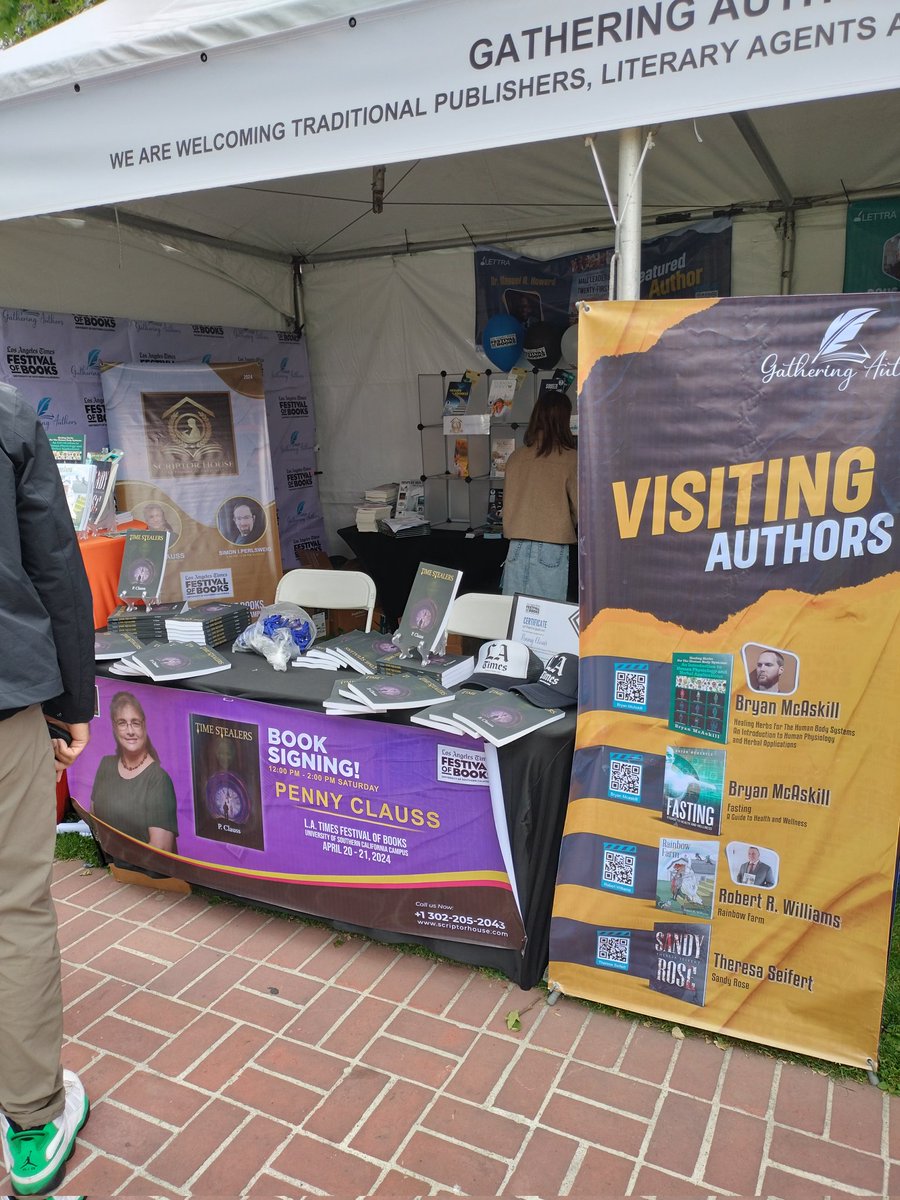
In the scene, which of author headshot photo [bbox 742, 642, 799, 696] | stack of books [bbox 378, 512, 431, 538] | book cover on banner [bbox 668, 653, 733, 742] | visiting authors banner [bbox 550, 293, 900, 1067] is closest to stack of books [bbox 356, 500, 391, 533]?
stack of books [bbox 378, 512, 431, 538]

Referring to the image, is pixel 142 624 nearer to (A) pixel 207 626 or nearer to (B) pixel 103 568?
(A) pixel 207 626

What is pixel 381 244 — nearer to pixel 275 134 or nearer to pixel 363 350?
pixel 363 350

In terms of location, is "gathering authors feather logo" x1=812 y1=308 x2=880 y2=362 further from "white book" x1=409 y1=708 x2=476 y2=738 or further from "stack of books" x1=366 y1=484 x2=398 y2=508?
"stack of books" x1=366 y1=484 x2=398 y2=508

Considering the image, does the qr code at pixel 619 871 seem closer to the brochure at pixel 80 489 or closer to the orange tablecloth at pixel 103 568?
the orange tablecloth at pixel 103 568

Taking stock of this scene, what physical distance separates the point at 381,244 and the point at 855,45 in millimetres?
4689

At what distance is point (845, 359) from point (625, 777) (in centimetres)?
113

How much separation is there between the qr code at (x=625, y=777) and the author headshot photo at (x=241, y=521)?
4244 millimetres

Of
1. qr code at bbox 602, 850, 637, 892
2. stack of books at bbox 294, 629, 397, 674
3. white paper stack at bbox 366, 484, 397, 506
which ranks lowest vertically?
qr code at bbox 602, 850, 637, 892

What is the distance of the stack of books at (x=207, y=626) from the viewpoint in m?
2.98

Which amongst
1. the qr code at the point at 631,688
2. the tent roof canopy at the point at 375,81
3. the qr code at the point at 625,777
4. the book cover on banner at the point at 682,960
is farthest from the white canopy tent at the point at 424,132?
the book cover on banner at the point at 682,960

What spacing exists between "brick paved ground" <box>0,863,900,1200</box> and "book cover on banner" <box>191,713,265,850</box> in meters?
0.39

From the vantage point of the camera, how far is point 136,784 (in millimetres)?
2928

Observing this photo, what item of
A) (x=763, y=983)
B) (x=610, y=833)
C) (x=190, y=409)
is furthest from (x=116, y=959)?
(x=190, y=409)

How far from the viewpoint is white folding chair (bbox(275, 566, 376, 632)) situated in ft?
12.4
